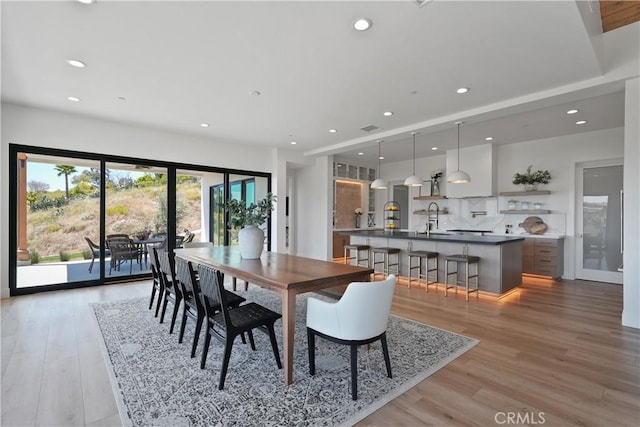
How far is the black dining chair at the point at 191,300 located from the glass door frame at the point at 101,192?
3266 mm

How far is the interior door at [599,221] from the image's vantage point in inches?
214

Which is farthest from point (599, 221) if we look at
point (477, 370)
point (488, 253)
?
point (477, 370)

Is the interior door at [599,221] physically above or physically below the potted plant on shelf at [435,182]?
below

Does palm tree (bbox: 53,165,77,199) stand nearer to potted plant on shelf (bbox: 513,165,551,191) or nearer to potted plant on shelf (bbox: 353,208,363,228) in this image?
potted plant on shelf (bbox: 353,208,363,228)

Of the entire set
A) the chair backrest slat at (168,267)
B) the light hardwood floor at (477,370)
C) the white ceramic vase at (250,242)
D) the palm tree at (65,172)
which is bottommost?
the light hardwood floor at (477,370)

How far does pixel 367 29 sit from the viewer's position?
2.50 metres

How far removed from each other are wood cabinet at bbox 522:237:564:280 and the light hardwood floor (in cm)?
165

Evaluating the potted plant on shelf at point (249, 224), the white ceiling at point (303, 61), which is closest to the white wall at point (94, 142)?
the white ceiling at point (303, 61)

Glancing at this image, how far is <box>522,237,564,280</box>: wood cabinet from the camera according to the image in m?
5.68

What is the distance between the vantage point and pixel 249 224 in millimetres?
3408

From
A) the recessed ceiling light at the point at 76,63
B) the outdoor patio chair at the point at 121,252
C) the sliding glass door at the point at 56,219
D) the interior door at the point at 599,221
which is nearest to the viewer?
the recessed ceiling light at the point at 76,63

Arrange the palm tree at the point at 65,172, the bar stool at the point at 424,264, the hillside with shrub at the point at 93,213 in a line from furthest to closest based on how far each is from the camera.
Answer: the bar stool at the point at 424,264, the palm tree at the point at 65,172, the hillside with shrub at the point at 93,213

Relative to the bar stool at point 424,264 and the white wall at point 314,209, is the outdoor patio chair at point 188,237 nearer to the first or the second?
the white wall at point 314,209

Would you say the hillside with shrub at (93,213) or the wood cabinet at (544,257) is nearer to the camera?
the hillside with shrub at (93,213)
